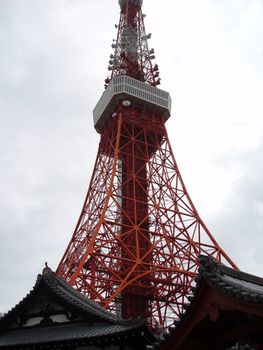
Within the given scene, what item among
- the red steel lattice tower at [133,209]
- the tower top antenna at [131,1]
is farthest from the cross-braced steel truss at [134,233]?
the tower top antenna at [131,1]

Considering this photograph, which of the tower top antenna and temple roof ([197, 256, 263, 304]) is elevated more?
the tower top antenna

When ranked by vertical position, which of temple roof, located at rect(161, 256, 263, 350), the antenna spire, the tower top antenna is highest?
the tower top antenna

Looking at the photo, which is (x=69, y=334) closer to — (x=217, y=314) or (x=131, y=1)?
(x=217, y=314)

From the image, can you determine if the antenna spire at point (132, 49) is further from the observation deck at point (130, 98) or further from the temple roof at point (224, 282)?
the temple roof at point (224, 282)

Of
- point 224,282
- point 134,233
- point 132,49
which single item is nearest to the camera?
point 224,282

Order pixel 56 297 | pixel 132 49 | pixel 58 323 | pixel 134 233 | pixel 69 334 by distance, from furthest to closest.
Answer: pixel 132 49
pixel 134 233
pixel 56 297
pixel 58 323
pixel 69 334

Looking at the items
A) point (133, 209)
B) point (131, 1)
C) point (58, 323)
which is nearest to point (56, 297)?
point (58, 323)

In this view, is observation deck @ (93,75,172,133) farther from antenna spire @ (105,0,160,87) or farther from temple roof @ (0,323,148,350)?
temple roof @ (0,323,148,350)

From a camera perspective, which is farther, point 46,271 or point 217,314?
point 46,271

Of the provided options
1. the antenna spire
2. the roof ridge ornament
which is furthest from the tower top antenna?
the roof ridge ornament

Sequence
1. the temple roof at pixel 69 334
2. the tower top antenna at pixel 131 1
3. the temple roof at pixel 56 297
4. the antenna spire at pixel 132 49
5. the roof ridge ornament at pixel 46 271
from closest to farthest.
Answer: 1. the temple roof at pixel 69 334
2. the temple roof at pixel 56 297
3. the roof ridge ornament at pixel 46 271
4. the antenna spire at pixel 132 49
5. the tower top antenna at pixel 131 1

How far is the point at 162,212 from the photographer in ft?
66.3

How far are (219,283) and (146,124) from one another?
1970 cm

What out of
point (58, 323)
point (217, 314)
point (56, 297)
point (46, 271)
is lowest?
point (217, 314)
